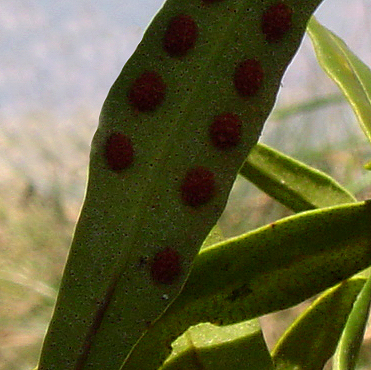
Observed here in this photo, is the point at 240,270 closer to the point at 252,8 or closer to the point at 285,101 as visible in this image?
the point at 252,8

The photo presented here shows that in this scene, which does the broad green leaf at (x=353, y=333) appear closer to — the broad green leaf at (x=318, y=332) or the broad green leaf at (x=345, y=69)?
the broad green leaf at (x=318, y=332)

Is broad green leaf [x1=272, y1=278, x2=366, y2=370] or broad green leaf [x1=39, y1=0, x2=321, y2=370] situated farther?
broad green leaf [x1=272, y1=278, x2=366, y2=370]

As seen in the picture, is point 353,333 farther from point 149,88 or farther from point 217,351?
point 149,88

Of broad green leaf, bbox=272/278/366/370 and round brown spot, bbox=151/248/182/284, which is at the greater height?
round brown spot, bbox=151/248/182/284

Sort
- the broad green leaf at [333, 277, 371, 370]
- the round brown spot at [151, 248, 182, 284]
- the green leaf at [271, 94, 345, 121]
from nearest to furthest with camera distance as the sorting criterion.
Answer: the round brown spot at [151, 248, 182, 284], the broad green leaf at [333, 277, 371, 370], the green leaf at [271, 94, 345, 121]

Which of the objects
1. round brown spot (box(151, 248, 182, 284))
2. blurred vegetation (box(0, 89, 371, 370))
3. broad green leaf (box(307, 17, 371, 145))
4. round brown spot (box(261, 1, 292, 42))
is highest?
round brown spot (box(261, 1, 292, 42))

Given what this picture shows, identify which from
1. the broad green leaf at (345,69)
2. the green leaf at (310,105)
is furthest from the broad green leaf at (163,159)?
the green leaf at (310,105)

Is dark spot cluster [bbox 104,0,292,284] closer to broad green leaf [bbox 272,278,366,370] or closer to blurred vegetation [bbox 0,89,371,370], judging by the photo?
broad green leaf [bbox 272,278,366,370]

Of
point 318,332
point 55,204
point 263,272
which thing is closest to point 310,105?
point 55,204

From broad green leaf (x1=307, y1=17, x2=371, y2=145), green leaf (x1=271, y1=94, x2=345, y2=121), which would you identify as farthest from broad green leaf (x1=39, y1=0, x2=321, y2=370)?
green leaf (x1=271, y1=94, x2=345, y2=121)
